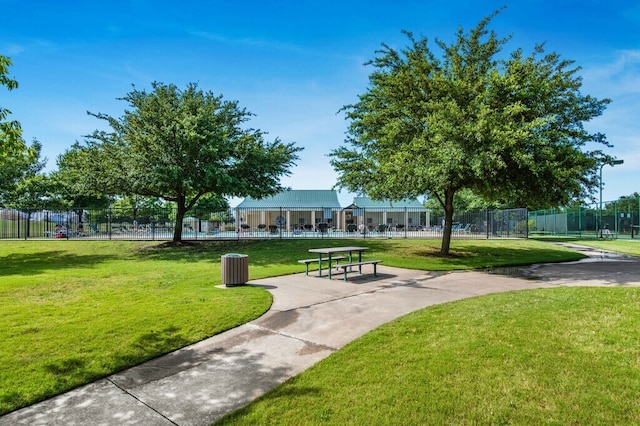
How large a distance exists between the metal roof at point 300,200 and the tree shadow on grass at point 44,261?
83.5 feet

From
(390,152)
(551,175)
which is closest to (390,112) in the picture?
(390,152)

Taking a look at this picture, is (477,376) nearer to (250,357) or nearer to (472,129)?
(250,357)

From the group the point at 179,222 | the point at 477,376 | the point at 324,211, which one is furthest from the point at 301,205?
the point at 477,376

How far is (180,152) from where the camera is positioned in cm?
1847

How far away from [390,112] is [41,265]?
14871 millimetres

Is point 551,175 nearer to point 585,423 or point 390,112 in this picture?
point 390,112

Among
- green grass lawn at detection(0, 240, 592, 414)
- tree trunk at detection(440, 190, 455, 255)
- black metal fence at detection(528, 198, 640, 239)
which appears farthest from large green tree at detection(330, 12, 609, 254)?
black metal fence at detection(528, 198, 640, 239)

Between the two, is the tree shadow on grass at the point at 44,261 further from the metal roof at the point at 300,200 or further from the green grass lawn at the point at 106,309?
the metal roof at the point at 300,200

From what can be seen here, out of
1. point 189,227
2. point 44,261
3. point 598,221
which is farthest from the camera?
point 598,221

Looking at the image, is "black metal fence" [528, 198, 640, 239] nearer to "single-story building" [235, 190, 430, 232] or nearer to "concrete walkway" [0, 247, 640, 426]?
"single-story building" [235, 190, 430, 232]

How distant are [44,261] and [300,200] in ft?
102

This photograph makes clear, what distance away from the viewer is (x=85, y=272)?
39.5 feet

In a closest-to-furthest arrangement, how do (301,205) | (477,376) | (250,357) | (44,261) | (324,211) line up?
(477,376), (250,357), (44,261), (324,211), (301,205)

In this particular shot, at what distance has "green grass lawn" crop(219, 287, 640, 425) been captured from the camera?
3299 millimetres
